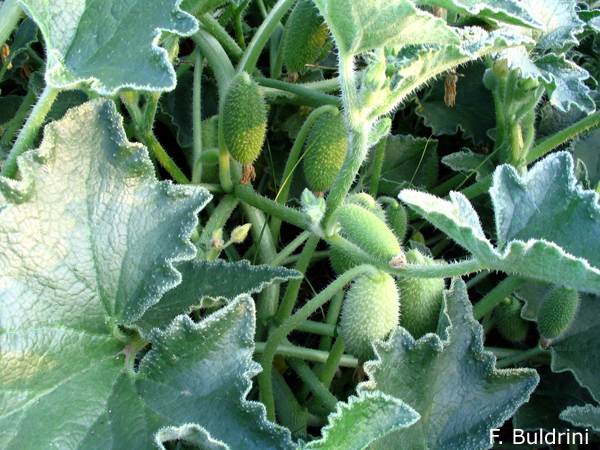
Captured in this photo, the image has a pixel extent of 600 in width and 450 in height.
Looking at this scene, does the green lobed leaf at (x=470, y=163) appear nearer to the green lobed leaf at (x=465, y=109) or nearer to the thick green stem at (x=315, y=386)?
the green lobed leaf at (x=465, y=109)

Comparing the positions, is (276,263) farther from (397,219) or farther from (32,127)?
(32,127)

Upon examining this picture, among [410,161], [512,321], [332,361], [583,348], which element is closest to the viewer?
[332,361]

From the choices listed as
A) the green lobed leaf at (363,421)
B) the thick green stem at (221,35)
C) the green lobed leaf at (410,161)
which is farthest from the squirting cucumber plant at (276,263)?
the green lobed leaf at (410,161)

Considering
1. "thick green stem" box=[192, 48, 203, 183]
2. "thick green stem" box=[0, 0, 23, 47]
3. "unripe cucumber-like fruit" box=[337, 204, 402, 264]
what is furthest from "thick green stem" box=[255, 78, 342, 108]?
"thick green stem" box=[0, 0, 23, 47]

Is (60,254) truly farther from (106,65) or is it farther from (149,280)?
(106,65)

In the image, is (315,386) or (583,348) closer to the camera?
(315,386)

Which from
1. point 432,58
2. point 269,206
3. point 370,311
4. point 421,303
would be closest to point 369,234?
point 370,311
